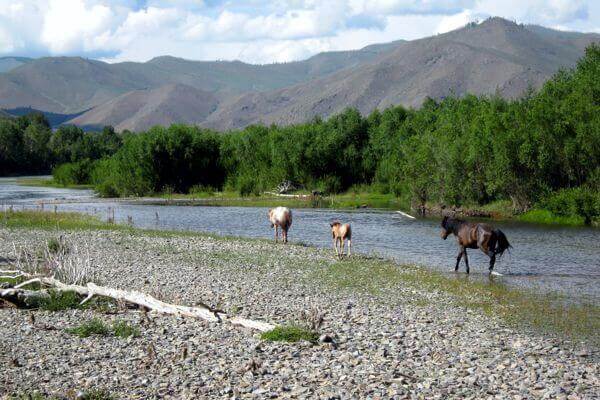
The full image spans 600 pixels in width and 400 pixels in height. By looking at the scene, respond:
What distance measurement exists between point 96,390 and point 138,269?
13.3 m

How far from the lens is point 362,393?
1066 cm

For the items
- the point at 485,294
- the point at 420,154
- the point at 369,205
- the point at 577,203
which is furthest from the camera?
the point at 369,205

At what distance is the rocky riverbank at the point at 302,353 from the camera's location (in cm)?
1095

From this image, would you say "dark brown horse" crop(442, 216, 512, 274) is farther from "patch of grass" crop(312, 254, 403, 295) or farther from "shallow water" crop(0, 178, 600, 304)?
"patch of grass" crop(312, 254, 403, 295)

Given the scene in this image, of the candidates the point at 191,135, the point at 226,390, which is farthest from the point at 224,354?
the point at 191,135

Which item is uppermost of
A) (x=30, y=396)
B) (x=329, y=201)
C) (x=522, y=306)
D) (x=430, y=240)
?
(x=329, y=201)

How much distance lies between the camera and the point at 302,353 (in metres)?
12.9

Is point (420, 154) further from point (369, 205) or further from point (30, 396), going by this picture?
point (30, 396)

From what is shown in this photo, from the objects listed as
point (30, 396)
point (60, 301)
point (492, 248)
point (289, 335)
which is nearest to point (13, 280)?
point (60, 301)

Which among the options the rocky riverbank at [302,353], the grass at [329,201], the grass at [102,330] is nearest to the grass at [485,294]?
the rocky riverbank at [302,353]

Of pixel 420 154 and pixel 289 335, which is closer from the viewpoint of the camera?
pixel 289 335

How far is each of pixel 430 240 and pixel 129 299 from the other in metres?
21.5

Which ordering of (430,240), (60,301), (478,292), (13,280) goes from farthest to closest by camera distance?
(430,240) → (478,292) → (13,280) → (60,301)

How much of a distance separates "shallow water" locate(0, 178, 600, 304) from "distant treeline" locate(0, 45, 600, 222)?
714 cm
